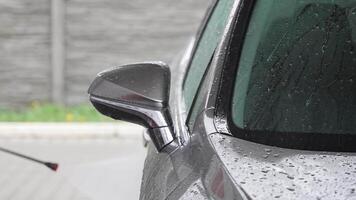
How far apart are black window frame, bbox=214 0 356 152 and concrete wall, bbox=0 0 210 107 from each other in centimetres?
582

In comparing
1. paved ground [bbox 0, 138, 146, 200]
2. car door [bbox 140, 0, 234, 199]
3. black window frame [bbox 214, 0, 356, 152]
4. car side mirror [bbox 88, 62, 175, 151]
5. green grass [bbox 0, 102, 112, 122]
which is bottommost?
green grass [bbox 0, 102, 112, 122]

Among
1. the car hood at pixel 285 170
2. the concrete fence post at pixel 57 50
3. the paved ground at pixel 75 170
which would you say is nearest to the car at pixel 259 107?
the car hood at pixel 285 170

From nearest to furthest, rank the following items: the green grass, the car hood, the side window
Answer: the car hood, the side window, the green grass

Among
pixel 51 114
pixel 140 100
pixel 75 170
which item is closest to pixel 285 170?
pixel 140 100

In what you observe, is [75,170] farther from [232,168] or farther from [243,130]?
[232,168]

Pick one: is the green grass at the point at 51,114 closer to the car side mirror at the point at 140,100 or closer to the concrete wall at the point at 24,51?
the concrete wall at the point at 24,51

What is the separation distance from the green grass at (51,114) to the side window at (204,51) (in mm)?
4511

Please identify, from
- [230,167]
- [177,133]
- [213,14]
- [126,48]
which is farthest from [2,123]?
[230,167]

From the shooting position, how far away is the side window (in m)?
2.72

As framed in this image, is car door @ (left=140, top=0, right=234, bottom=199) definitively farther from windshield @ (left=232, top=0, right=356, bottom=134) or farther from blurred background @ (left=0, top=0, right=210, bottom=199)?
blurred background @ (left=0, top=0, right=210, bottom=199)

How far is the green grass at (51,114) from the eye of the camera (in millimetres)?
7934

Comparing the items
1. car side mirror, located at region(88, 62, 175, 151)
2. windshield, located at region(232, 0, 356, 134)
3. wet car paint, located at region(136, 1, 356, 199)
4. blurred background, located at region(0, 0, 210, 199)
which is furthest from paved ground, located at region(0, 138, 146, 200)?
windshield, located at region(232, 0, 356, 134)

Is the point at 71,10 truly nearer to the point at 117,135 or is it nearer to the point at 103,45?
the point at 103,45

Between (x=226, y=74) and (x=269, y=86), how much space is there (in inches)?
5.7
